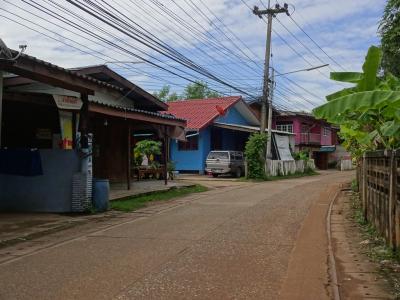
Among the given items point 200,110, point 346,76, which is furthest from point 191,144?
point 346,76

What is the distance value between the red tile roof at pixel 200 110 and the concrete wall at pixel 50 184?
2075cm

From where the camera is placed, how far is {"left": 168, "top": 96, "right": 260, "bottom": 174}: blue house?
1411 inches

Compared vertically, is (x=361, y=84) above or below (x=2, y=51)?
below

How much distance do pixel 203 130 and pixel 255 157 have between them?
5702 millimetres

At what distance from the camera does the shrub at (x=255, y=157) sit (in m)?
31.2

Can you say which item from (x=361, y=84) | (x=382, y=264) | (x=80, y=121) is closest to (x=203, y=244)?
(x=382, y=264)

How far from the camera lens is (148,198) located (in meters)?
17.8

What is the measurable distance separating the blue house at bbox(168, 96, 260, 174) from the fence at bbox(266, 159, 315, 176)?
3.75 meters

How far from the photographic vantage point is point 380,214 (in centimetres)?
975

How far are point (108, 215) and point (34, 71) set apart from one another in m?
4.25

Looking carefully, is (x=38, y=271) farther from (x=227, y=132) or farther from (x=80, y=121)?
(x=227, y=132)

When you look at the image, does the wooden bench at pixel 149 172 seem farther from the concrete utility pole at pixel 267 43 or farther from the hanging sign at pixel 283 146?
the hanging sign at pixel 283 146

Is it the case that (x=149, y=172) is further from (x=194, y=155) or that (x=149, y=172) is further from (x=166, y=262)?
(x=166, y=262)

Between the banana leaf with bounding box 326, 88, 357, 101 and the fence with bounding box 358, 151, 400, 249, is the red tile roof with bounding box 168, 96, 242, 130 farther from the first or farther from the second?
the banana leaf with bounding box 326, 88, 357, 101
